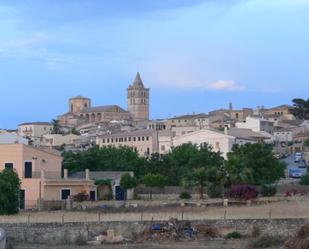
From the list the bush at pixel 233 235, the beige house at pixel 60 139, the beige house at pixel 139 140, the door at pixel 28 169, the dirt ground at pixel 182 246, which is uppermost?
the beige house at pixel 60 139

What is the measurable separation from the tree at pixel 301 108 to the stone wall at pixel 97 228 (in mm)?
110852

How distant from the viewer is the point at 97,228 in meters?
41.0

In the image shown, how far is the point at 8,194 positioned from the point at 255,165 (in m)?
22.7

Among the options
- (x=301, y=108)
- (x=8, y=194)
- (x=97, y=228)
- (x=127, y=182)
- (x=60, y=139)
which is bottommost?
(x=97, y=228)

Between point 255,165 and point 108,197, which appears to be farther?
point 255,165

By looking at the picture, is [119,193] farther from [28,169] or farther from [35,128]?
[35,128]

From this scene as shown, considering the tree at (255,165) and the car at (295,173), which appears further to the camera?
the car at (295,173)

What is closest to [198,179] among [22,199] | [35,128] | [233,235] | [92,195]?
[92,195]

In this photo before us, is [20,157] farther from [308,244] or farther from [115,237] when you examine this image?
[308,244]

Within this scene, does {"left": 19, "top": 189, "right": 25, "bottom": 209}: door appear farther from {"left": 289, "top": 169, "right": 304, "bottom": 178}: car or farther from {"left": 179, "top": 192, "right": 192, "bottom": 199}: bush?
{"left": 289, "top": 169, "right": 304, "bottom": 178}: car

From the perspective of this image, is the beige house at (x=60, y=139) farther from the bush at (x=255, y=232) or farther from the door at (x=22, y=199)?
the bush at (x=255, y=232)

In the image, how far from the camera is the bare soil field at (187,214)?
43.5m

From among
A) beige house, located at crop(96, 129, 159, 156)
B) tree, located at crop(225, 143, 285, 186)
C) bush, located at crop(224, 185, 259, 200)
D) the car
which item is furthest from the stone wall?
beige house, located at crop(96, 129, 159, 156)

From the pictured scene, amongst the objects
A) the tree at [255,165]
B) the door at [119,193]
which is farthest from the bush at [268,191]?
the door at [119,193]
